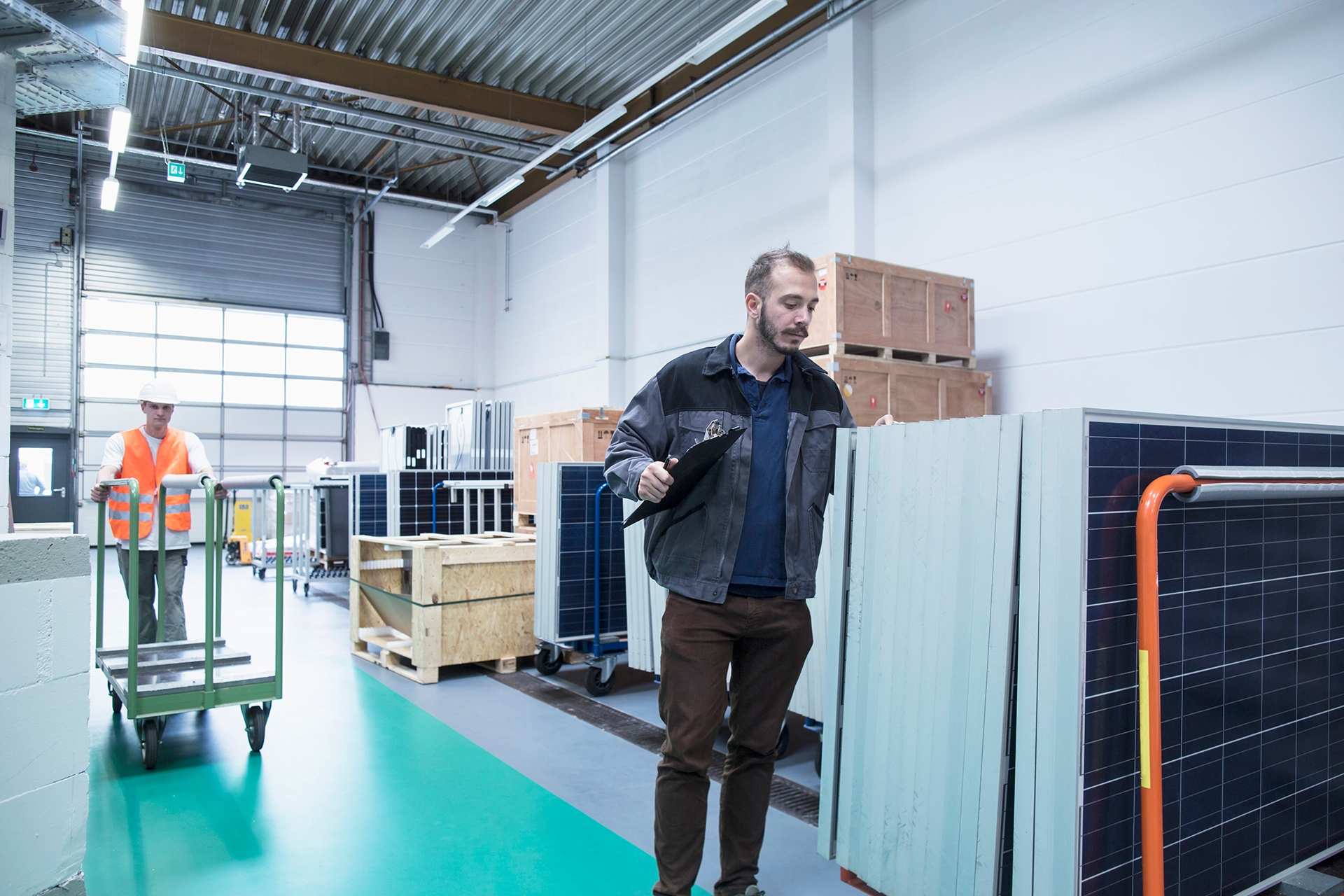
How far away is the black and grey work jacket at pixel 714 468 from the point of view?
254 centimetres

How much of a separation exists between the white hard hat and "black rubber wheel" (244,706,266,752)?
198 centimetres

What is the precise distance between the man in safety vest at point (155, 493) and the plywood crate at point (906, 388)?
13.5 feet

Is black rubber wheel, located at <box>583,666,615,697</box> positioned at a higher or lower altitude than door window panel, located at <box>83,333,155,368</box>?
lower

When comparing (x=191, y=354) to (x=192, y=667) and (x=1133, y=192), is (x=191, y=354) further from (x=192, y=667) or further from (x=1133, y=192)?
(x=1133, y=192)

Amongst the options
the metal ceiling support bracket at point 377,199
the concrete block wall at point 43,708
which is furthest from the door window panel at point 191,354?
the concrete block wall at point 43,708

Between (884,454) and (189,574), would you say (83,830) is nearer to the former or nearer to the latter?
(884,454)

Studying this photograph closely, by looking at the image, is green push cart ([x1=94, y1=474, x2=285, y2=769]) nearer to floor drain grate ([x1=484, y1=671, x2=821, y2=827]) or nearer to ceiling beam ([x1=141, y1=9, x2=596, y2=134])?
floor drain grate ([x1=484, y1=671, x2=821, y2=827])

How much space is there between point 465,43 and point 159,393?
323 inches

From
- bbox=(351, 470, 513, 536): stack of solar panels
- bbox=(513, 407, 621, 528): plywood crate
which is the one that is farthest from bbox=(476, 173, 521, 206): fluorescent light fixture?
bbox=(513, 407, 621, 528): plywood crate

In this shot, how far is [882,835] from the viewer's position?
8.55ft

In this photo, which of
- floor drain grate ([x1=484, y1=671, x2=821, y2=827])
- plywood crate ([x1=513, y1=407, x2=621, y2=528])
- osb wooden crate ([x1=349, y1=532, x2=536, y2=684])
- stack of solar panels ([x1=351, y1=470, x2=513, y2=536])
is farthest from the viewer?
stack of solar panels ([x1=351, y1=470, x2=513, y2=536])

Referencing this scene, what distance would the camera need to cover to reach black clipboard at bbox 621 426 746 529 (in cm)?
235

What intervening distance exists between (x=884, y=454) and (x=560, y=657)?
4.28 m

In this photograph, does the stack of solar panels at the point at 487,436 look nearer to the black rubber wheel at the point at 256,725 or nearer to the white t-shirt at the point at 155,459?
the white t-shirt at the point at 155,459
